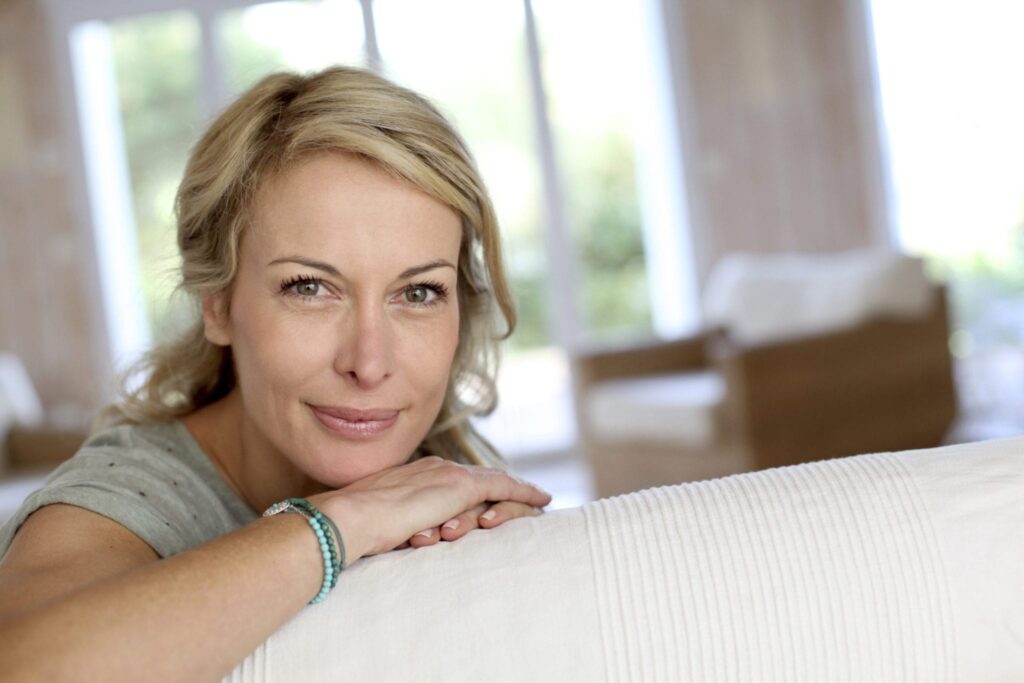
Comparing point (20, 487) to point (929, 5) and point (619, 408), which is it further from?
point (929, 5)

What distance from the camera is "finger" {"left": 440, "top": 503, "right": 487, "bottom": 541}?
992mm

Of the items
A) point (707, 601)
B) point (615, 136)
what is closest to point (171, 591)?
point (707, 601)

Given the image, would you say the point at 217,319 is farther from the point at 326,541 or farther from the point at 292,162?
the point at 326,541

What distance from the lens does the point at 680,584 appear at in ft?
2.80

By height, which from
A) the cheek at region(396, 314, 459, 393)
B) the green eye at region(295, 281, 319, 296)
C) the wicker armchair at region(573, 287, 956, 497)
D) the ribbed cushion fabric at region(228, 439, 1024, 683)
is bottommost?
the wicker armchair at region(573, 287, 956, 497)

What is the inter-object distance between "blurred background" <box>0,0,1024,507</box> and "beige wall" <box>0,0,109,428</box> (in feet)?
0.09

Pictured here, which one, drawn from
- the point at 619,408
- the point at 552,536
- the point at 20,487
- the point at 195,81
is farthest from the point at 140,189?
the point at 552,536

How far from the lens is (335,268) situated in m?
1.19

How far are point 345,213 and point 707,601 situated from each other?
1.84 ft

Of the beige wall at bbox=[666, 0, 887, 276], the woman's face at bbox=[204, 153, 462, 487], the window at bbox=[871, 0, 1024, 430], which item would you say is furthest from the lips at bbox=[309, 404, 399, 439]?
the beige wall at bbox=[666, 0, 887, 276]

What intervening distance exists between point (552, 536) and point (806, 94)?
6.55 meters

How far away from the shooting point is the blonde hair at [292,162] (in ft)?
4.10

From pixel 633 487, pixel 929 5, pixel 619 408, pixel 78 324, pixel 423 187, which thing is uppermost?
pixel 929 5

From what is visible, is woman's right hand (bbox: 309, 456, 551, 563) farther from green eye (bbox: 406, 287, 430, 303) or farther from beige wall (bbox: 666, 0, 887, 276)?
beige wall (bbox: 666, 0, 887, 276)
